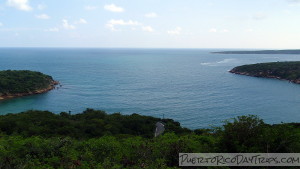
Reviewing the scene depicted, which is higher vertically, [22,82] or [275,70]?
[275,70]

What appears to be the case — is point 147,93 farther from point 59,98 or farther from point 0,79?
point 0,79

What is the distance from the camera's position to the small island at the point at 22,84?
185 feet

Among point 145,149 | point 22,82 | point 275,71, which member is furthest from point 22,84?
point 275,71

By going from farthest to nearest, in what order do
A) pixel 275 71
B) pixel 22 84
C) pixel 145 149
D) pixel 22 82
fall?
pixel 275 71
pixel 22 82
pixel 22 84
pixel 145 149

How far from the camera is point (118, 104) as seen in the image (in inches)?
1921

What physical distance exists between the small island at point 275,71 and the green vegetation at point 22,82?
2708 inches

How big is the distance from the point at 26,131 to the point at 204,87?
4745cm

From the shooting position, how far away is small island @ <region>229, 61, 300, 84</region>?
3227 inches

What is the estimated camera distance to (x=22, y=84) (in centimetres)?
6084

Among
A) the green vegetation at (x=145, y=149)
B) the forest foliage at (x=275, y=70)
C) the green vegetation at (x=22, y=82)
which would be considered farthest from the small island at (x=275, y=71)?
the green vegetation at (x=145, y=149)

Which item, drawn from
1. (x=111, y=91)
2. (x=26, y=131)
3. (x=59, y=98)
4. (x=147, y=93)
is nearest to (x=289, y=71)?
(x=147, y=93)

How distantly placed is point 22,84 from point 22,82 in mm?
1864

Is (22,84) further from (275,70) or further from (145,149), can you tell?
(275,70)

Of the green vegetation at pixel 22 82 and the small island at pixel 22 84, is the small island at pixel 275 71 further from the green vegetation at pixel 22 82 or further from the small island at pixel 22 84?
the green vegetation at pixel 22 82
